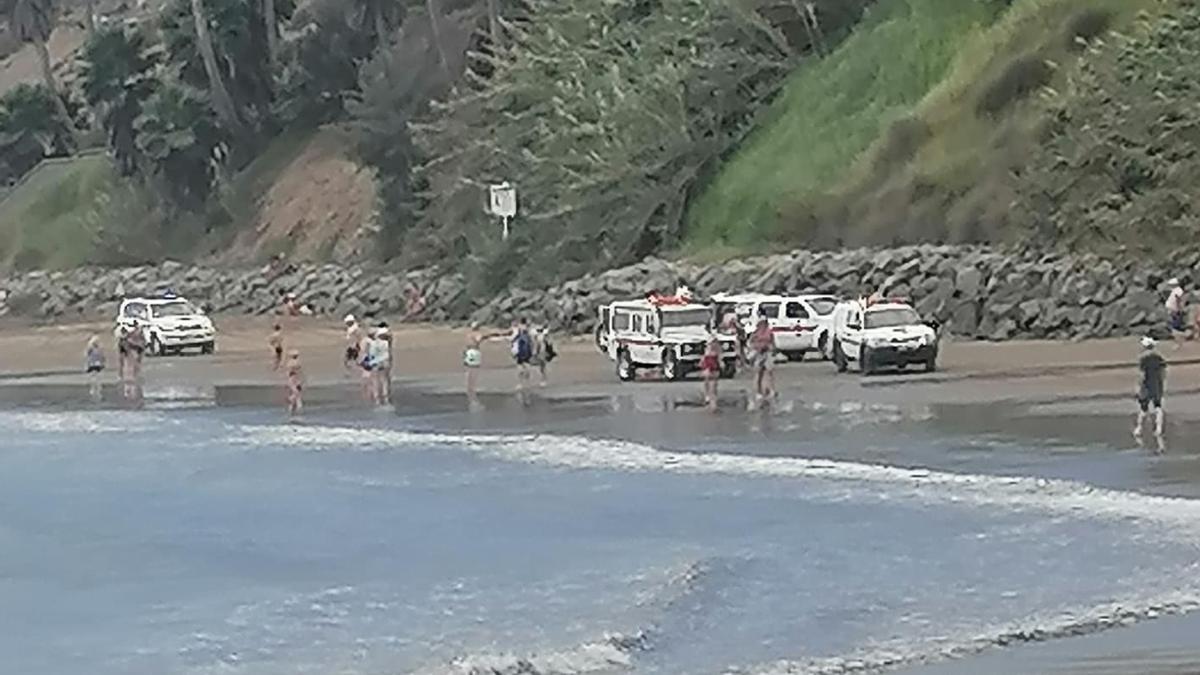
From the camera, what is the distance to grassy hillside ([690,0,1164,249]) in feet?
165

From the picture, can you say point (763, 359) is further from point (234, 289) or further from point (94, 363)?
point (234, 289)

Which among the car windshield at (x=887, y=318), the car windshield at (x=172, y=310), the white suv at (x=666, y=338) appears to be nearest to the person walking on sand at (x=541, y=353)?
the white suv at (x=666, y=338)

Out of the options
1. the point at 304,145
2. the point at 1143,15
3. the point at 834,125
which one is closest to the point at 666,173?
the point at 834,125

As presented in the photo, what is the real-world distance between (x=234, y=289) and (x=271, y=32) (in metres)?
11.2

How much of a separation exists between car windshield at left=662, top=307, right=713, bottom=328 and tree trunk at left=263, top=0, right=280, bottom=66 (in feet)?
154

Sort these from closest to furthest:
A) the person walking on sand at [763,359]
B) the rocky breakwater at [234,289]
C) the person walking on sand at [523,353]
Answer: the person walking on sand at [763,359] → the person walking on sand at [523,353] → the rocky breakwater at [234,289]

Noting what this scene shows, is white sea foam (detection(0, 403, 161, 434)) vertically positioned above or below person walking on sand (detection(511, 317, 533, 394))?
below

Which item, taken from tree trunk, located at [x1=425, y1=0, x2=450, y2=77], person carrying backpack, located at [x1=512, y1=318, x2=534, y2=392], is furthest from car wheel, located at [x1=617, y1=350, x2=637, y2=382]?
tree trunk, located at [x1=425, y1=0, x2=450, y2=77]

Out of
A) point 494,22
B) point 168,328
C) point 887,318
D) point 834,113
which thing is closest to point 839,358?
point 887,318

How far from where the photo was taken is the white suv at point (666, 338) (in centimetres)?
4172

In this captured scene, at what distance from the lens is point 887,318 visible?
4109 centimetres

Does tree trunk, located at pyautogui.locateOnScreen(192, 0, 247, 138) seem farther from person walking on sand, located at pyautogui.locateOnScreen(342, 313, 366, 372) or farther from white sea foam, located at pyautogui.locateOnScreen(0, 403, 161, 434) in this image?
white sea foam, located at pyautogui.locateOnScreen(0, 403, 161, 434)

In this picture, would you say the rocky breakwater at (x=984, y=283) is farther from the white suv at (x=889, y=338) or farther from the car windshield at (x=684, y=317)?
the car windshield at (x=684, y=317)

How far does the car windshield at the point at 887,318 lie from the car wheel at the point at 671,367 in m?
3.45
